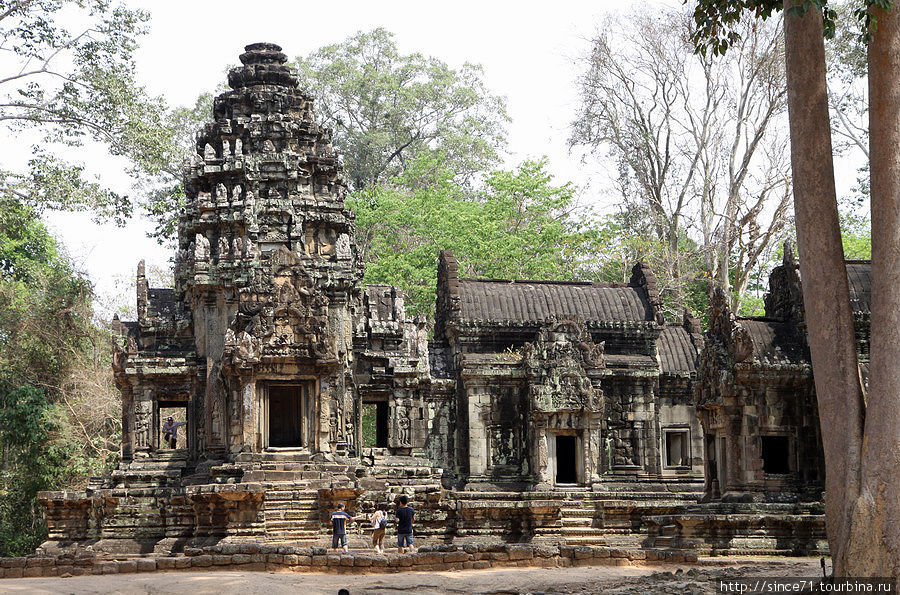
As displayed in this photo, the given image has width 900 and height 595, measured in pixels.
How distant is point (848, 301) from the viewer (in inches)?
520

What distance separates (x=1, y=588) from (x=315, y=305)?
406 inches

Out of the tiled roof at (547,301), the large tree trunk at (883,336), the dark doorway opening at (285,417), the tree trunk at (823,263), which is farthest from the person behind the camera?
the tiled roof at (547,301)

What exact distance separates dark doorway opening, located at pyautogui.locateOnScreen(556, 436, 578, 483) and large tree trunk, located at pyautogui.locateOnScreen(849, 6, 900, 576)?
1575 centimetres

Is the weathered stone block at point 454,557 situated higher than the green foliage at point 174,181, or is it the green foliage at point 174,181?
the green foliage at point 174,181

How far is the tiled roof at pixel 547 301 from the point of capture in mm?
28828

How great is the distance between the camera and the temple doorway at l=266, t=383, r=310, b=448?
24.3m

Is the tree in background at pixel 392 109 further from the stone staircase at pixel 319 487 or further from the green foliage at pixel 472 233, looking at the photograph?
the stone staircase at pixel 319 487

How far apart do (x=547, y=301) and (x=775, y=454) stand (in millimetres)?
8329

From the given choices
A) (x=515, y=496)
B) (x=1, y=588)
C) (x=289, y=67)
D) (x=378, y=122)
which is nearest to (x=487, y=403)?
(x=515, y=496)

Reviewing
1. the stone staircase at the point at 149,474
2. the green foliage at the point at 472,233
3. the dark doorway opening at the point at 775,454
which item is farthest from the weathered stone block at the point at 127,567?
the green foliage at the point at 472,233

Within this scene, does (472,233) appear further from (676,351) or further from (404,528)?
(404,528)

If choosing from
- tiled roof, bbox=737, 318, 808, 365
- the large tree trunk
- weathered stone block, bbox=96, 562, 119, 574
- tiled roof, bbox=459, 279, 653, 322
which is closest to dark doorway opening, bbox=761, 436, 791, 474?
tiled roof, bbox=737, 318, 808, 365

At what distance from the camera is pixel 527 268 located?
37.0m

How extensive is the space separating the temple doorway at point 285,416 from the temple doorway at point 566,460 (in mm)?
6923
